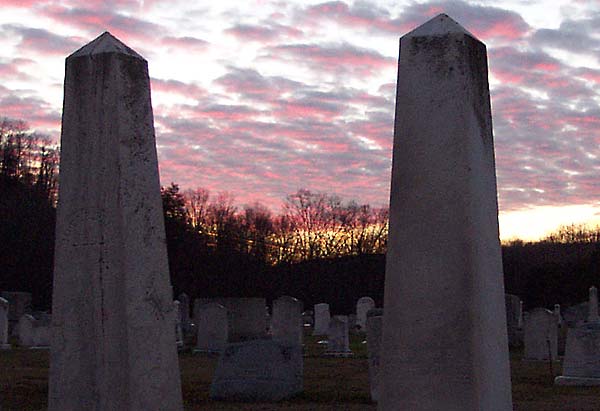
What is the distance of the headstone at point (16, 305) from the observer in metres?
31.4

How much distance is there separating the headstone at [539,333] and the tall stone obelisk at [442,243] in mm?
16104

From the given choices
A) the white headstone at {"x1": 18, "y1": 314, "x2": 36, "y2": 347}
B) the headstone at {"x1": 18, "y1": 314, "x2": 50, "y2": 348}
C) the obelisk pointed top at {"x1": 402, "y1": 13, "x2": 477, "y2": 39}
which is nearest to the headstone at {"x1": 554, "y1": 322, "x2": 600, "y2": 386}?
the obelisk pointed top at {"x1": 402, "y1": 13, "x2": 477, "y2": 39}

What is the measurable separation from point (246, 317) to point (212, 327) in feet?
6.21

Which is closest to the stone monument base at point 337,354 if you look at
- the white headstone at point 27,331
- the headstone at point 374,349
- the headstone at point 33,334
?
the headstone at point 33,334

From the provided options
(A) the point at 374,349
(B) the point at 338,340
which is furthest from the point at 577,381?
(B) the point at 338,340

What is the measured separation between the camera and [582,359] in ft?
50.3

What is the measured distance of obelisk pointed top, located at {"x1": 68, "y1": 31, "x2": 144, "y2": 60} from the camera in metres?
5.78

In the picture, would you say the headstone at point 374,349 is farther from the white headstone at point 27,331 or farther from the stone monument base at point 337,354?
the white headstone at point 27,331

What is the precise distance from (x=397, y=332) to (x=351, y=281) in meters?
44.0

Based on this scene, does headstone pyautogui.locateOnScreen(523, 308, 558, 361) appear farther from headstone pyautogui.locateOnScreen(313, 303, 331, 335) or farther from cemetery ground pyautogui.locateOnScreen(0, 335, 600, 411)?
headstone pyautogui.locateOnScreen(313, 303, 331, 335)

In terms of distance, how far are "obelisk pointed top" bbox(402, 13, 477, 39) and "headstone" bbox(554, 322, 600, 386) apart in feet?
38.4

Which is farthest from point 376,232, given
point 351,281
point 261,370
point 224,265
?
point 261,370

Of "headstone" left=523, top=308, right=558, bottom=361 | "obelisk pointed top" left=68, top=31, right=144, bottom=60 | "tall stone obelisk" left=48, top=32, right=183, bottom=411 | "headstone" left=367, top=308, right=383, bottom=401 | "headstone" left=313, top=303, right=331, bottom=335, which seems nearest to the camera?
"tall stone obelisk" left=48, top=32, right=183, bottom=411

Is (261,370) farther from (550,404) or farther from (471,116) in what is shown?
(471,116)
